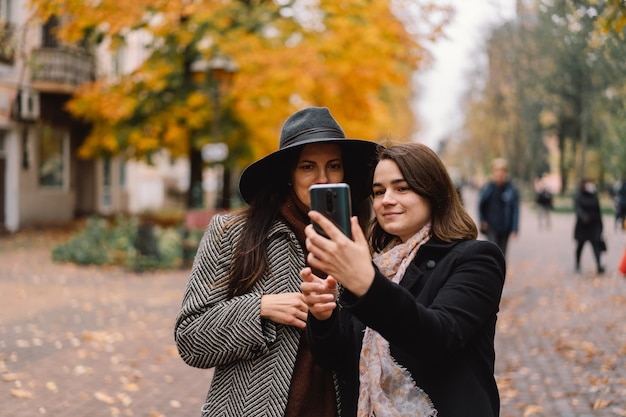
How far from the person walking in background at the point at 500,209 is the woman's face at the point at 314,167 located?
9.12m

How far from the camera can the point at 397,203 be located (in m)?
1.99

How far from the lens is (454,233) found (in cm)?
197

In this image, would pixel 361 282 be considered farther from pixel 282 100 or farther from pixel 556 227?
pixel 556 227

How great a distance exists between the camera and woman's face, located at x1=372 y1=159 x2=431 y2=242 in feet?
6.51

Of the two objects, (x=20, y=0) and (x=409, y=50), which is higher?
(x=20, y=0)

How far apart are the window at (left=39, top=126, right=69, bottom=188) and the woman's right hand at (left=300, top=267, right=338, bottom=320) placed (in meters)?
24.7

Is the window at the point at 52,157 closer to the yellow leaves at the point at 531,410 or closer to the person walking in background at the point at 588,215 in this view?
the person walking in background at the point at 588,215

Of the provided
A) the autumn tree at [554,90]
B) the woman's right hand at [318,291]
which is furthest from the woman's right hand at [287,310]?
the autumn tree at [554,90]

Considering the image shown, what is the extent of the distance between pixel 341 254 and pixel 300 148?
92 cm

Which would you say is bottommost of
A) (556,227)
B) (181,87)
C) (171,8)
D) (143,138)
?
(556,227)

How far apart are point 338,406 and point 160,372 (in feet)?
17.1

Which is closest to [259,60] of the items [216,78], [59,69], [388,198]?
[216,78]

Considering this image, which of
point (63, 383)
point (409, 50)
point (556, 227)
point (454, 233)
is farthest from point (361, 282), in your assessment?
point (556, 227)

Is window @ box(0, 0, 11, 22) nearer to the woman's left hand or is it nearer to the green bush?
the green bush
